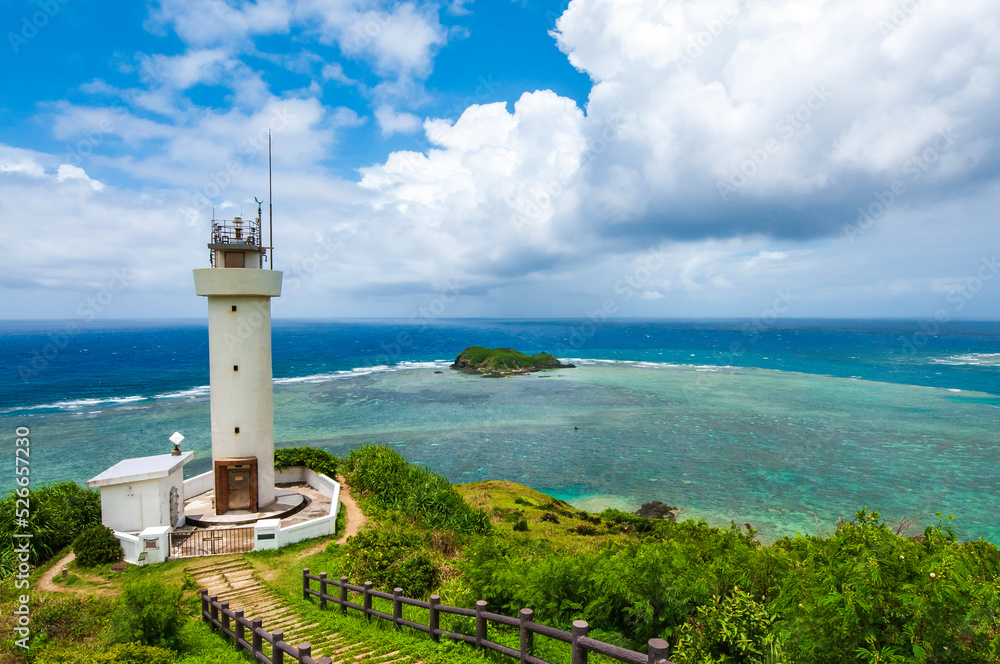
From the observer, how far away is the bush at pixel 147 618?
25.7ft

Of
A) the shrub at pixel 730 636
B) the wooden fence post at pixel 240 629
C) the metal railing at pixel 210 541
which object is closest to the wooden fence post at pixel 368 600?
the wooden fence post at pixel 240 629

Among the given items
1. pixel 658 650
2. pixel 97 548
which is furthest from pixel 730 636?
pixel 97 548

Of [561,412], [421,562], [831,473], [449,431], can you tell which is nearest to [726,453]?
[831,473]

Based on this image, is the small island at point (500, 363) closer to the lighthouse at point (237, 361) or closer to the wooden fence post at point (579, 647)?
the lighthouse at point (237, 361)

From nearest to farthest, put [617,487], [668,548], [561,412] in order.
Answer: [668,548]
[617,487]
[561,412]

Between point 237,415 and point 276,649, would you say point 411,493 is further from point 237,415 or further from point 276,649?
point 276,649

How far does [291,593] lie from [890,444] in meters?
45.2

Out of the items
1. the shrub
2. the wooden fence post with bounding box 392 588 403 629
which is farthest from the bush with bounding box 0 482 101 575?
the shrub

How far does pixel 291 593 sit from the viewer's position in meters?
11.1

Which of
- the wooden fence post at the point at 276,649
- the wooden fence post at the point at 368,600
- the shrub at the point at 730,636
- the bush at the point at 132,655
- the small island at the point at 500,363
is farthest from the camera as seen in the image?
the small island at the point at 500,363

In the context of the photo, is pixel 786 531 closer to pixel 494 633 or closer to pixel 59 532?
pixel 494 633

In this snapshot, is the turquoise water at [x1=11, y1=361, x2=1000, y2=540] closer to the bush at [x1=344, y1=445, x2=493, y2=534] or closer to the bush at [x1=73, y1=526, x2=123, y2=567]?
the bush at [x1=344, y1=445, x2=493, y2=534]

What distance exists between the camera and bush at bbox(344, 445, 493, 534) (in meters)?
17.1

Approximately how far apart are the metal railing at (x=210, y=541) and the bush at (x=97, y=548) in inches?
51.0
